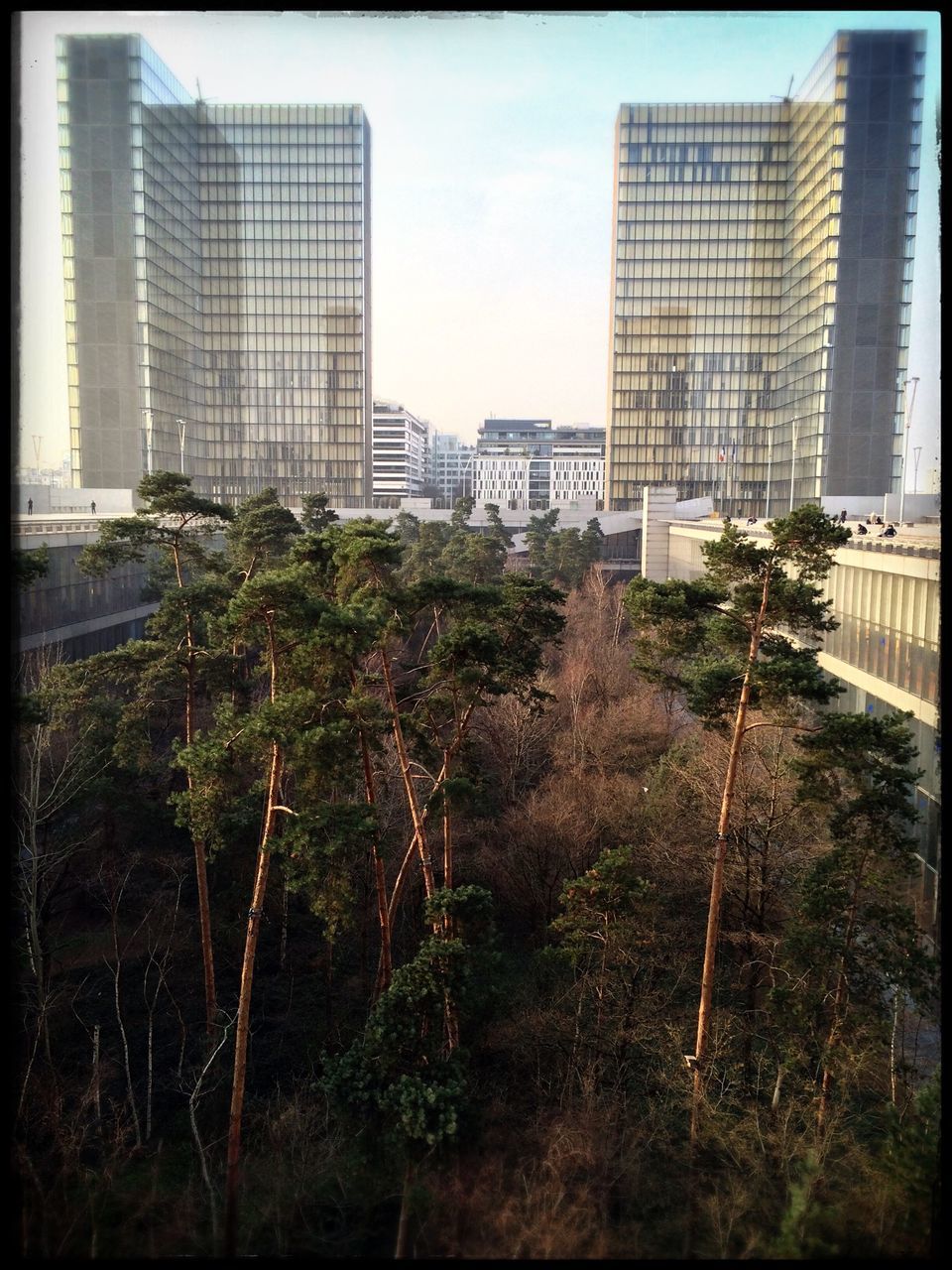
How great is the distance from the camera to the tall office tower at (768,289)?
51.6 metres

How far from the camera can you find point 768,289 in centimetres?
6084

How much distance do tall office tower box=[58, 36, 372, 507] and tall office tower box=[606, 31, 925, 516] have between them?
70.1 ft

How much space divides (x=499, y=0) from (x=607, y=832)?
11.9 meters

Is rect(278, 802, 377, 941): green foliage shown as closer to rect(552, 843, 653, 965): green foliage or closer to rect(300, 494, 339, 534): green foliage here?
rect(552, 843, 653, 965): green foliage

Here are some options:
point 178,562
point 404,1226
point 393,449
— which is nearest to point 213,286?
point 393,449

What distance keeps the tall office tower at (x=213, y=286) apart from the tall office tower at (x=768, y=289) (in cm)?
2138

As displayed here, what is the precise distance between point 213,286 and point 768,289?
1666 inches

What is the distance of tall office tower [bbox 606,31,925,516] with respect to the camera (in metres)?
51.6

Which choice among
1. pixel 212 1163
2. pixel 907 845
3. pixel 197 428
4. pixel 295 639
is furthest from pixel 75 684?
pixel 197 428

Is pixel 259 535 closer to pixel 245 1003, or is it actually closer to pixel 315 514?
pixel 245 1003

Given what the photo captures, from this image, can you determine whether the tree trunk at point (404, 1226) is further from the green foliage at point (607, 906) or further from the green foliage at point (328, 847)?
the green foliage at point (607, 906)

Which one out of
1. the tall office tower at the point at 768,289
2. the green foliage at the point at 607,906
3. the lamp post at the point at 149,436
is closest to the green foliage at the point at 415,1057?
the green foliage at the point at 607,906

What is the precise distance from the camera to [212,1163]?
25.3 feet

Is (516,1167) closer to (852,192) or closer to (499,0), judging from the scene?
(499,0)
